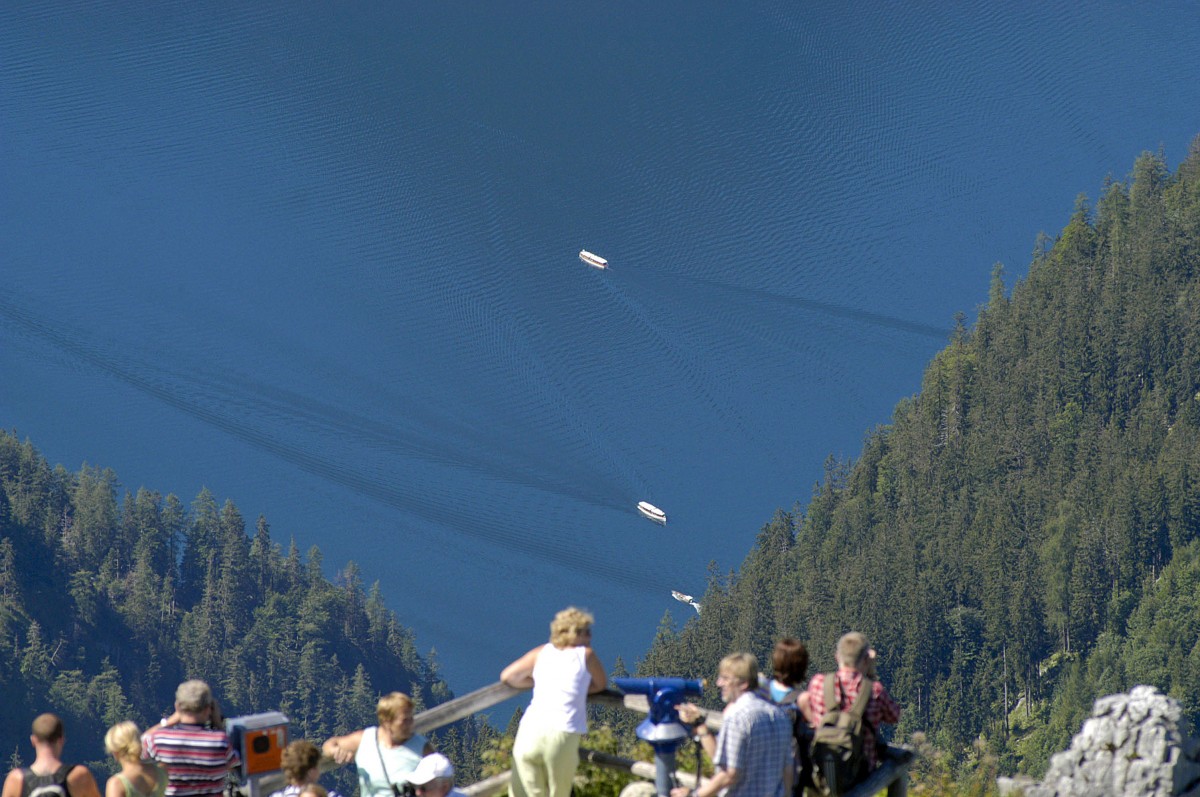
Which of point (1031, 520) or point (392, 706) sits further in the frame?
point (1031, 520)

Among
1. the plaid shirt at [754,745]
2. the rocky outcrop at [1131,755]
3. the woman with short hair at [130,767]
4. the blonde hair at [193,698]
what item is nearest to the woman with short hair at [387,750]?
the blonde hair at [193,698]

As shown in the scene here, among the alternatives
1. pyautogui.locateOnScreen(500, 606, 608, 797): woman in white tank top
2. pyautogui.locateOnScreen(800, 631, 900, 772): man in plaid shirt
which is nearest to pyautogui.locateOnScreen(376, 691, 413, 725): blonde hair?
pyautogui.locateOnScreen(500, 606, 608, 797): woman in white tank top

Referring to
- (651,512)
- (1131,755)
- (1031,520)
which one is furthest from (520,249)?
(1131,755)

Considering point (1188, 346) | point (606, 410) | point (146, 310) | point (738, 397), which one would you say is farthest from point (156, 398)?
point (1188, 346)

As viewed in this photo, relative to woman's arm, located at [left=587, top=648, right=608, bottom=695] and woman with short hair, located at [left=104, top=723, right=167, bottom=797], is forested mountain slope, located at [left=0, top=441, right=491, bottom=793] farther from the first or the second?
woman with short hair, located at [left=104, top=723, right=167, bottom=797]

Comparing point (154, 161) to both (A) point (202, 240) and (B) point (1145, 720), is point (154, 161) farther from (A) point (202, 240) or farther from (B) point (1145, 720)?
(B) point (1145, 720)

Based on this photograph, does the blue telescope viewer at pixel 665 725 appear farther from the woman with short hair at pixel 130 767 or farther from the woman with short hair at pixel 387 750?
the woman with short hair at pixel 130 767

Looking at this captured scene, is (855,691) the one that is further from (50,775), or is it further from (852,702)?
(50,775)
